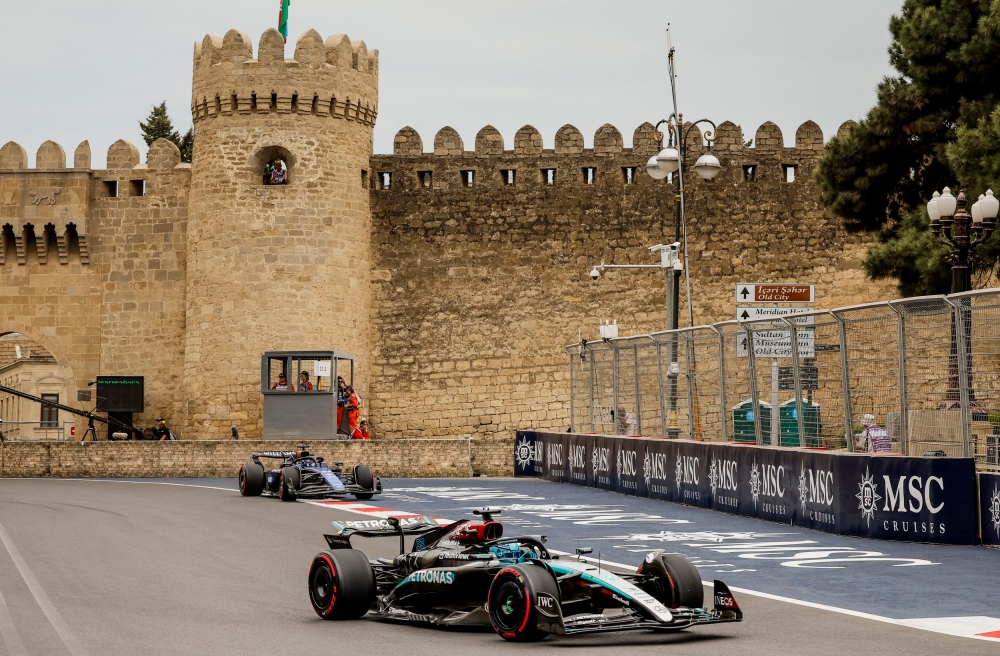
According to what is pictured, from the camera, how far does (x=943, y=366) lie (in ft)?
37.2

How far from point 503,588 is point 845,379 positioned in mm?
6568

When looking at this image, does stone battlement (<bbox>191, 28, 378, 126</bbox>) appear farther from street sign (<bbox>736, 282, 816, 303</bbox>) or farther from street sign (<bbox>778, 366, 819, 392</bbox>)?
street sign (<bbox>778, 366, 819, 392</bbox>)

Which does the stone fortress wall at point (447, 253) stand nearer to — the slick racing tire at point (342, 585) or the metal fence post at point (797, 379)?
the metal fence post at point (797, 379)

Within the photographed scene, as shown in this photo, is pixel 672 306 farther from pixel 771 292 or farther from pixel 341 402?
pixel 341 402

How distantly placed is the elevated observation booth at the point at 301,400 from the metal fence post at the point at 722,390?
1141 cm

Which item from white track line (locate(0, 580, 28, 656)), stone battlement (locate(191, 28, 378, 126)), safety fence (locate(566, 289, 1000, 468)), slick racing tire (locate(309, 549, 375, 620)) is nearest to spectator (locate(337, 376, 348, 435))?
stone battlement (locate(191, 28, 378, 126))

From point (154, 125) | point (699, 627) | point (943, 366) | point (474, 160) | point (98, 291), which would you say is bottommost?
point (699, 627)

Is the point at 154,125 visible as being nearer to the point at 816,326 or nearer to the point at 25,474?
the point at 25,474

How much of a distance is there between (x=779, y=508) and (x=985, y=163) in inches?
344

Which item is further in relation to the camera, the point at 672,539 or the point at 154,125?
the point at 154,125

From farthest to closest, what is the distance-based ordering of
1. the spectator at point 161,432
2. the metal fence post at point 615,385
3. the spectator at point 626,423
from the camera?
1. the spectator at point 161,432
2. the metal fence post at point 615,385
3. the spectator at point 626,423

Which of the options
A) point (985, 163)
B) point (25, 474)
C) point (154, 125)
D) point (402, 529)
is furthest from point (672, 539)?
point (154, 125)

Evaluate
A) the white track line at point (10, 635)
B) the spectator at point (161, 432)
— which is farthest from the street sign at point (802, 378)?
the spectator at point (161, 432)

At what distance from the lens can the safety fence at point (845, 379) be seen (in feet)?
36.2
